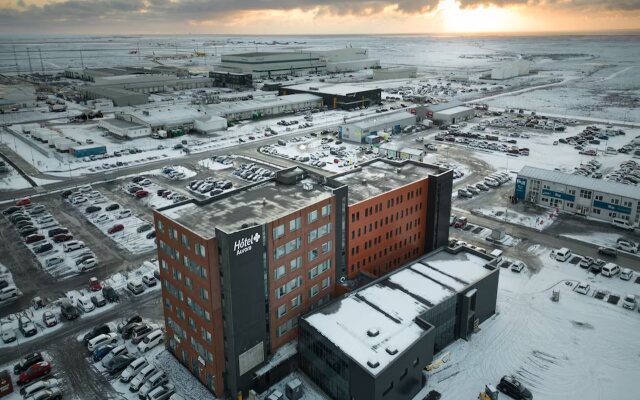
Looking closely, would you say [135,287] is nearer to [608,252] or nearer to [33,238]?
[33,238]

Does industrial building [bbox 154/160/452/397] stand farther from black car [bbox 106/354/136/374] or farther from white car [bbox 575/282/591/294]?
white car [bbox 575/282/591/294]

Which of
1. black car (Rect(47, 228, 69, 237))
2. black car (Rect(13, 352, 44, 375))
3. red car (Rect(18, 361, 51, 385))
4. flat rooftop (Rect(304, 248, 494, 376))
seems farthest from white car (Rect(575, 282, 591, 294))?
black car (Rect(47, 228, 69, 237))

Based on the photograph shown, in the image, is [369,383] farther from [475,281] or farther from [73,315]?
[73,315]

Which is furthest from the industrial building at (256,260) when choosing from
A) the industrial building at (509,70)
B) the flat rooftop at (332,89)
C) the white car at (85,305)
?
the industrial building at (509,70)

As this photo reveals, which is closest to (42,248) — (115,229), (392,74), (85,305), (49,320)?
(115,229)

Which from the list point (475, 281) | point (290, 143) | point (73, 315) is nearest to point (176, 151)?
point (290, 143)

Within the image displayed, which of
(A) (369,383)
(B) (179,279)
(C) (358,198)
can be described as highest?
(C) (358,198)

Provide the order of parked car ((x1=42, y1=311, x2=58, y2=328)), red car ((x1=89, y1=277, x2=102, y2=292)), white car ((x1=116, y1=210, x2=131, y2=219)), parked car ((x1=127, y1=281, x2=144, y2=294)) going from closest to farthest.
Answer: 1. parked car ((x1=42, y1=311, x2=58, y2=328))
2. parked car ((x1=127, y1=281, x2=144, y2=294))
3. red car ((x1=89, y1=277, x2=102, y2=292))
4. white car ((x1=116, y1=210, x2=131, y2=219))
